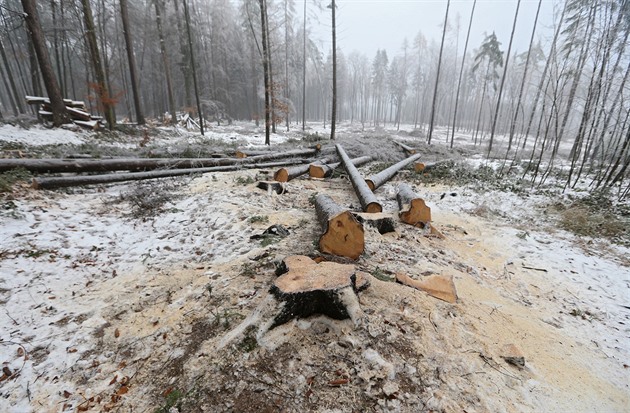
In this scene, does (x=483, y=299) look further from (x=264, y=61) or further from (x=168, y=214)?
(x=264, y=61)

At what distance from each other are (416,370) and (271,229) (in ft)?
9.64

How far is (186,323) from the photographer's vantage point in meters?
2.53

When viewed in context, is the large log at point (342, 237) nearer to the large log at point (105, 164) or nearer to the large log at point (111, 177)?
the large log at point (111, 177)

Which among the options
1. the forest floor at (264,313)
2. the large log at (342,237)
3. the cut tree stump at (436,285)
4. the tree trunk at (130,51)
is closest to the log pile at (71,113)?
the tree trunk at (130,51)

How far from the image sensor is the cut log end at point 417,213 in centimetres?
534

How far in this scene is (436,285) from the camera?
123 inches

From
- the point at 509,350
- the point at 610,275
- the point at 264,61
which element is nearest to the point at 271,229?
the point at 509,350

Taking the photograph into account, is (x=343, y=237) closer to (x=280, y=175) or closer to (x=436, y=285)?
(x=436, y=285)

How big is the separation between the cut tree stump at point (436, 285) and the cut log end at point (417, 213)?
2199mm

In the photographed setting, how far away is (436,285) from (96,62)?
56.3ft

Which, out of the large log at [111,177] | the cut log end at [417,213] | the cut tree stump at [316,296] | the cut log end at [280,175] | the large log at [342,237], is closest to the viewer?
the cut tree stump at [316,296]

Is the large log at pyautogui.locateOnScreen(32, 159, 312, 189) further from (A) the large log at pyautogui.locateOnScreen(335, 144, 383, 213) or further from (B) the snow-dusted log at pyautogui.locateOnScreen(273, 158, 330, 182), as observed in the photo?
(A) the large log at pyautogui.locateOnScreen(335, 144, 383, 213)

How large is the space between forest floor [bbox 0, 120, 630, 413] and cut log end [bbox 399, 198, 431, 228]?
0.80ft

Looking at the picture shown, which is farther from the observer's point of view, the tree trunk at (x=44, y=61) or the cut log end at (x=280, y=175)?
the tree trunk at (x=44, y=61)
